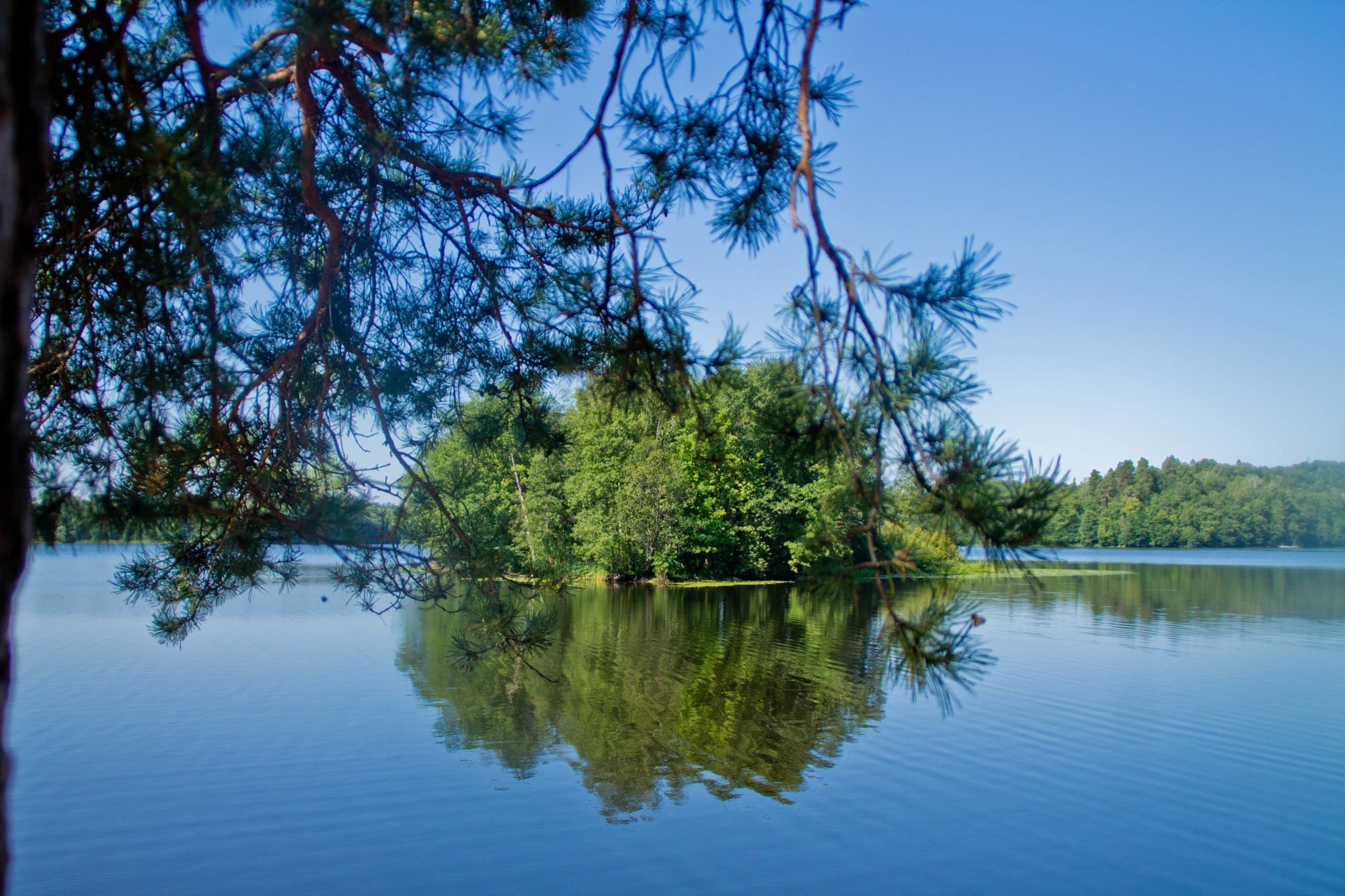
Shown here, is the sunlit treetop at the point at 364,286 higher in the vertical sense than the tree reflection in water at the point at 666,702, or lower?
higher

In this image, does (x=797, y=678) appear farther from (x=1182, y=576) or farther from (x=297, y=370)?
(x=1182, y=576)

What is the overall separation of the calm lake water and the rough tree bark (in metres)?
1.53

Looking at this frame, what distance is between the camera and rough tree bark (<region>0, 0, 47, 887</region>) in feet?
2.62

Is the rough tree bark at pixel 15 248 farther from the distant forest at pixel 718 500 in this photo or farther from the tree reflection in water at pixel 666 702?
the tree reflection in water at pixel 666 702

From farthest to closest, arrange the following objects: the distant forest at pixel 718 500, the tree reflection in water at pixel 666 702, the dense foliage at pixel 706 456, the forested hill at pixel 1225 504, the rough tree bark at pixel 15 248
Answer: the forested hill at pixel 1225 504 < the tree reflection in water at pixel 666 702 < the distant forest at pixel 718 500 < the dense foliage at pixel 706 456 < the rough tree bark at pixel 15 248

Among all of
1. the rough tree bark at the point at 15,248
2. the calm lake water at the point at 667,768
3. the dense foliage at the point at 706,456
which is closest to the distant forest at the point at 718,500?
the dense foliage at the point at 706,456

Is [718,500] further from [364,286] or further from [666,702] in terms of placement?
[364,286]

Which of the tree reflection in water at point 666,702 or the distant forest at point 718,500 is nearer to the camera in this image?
the distant forest at point 718,500

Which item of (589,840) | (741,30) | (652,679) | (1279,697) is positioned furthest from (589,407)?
(1279,697)

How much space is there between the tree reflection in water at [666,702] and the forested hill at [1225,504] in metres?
36.6

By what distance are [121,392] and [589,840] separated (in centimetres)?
516

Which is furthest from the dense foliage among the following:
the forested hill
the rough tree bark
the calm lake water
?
the forested hill

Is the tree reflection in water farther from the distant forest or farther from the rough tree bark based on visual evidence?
the rough tree bark

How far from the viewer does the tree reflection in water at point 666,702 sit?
8352 mm
